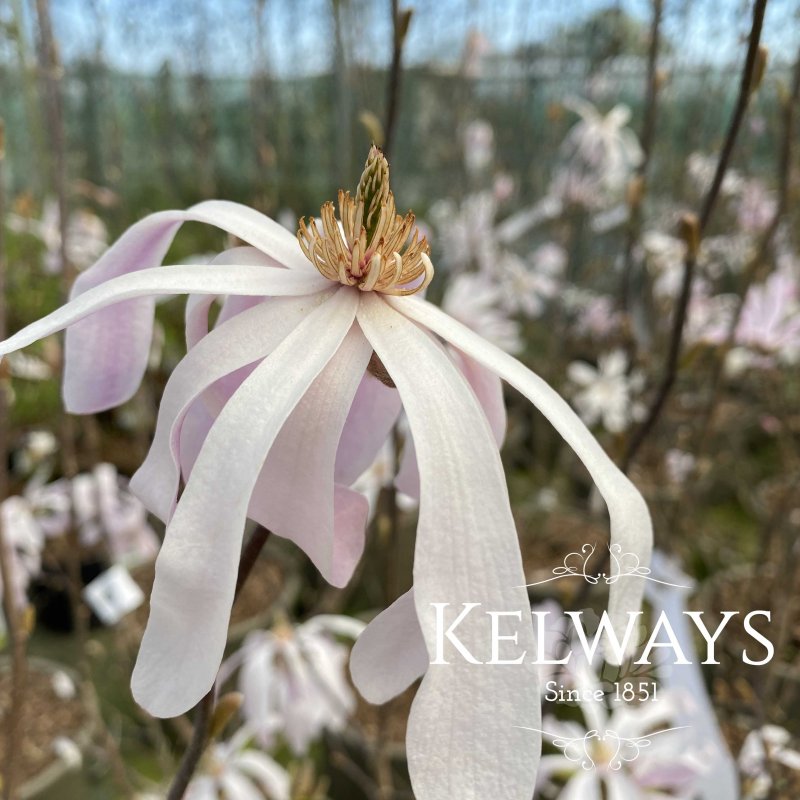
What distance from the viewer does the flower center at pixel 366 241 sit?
279mm

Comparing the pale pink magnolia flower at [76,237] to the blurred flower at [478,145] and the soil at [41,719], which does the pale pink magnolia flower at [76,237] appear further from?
the blurred flower at [478,145]

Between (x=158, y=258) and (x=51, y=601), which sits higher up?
(x=158, y=258)

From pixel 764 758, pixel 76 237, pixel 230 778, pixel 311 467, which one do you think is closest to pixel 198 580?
pixel 311 467

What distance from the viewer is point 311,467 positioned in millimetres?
264

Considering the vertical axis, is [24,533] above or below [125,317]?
below

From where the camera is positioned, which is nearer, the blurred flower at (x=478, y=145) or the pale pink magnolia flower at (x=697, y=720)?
the pale pink magnolia flower at (x=697, y=720)

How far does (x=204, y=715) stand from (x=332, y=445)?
13 centimetres

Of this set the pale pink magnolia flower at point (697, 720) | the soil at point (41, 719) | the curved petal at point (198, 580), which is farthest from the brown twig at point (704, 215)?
the soil at point (41, 719)

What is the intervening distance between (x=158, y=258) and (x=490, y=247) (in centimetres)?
148

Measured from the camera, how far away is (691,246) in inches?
18.2

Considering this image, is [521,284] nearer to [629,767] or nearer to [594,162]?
[594,162]

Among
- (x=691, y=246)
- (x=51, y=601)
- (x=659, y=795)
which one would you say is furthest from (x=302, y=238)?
(x=51, y=601)

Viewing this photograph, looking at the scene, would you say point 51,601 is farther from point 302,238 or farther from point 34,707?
point 302,238

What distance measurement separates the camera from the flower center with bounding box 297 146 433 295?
279 mm
